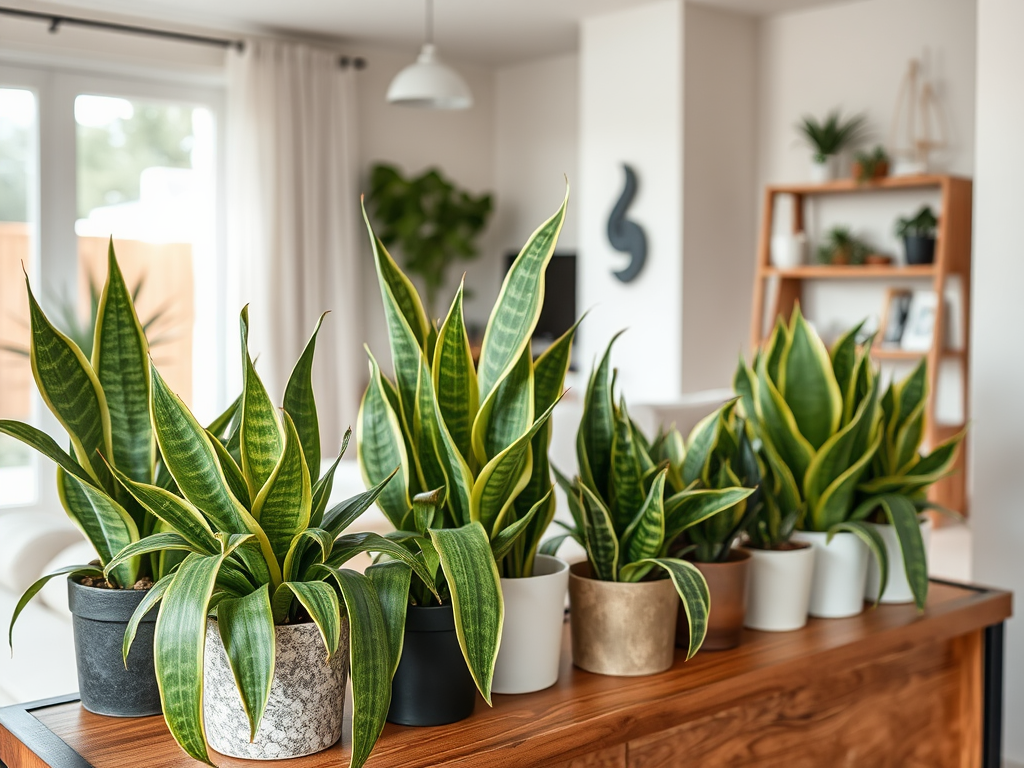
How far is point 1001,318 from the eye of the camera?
2.27 m

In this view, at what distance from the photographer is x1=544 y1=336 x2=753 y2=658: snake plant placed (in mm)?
1107

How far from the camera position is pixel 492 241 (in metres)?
6.20

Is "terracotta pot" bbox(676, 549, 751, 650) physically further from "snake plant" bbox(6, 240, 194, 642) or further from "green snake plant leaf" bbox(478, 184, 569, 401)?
"snake plant" bbox(6, 240, 194, 642)

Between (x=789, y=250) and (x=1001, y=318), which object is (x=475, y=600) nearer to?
(x=1001, y=318)

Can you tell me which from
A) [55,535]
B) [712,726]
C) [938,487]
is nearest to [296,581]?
[712,726]

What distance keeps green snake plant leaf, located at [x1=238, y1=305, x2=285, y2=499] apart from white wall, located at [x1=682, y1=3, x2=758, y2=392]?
4003 millimetres

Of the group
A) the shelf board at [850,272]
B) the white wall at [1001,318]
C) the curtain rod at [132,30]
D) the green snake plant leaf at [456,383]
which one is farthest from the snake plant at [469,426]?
the curtain rod at [132,30]

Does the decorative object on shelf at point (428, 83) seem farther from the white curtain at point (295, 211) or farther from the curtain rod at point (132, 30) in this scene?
the curtain rod at point (132, 30)

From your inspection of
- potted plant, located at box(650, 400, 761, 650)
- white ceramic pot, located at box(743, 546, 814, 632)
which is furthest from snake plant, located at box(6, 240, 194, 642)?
white ceramic pot, located at box(743, 546, 814, 632)

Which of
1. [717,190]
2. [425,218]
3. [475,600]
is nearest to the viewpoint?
[475,600]

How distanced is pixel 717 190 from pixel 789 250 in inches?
21.0

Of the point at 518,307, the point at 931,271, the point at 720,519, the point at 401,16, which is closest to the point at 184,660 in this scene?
the point at 518,307

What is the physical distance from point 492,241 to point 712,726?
5.17 metres

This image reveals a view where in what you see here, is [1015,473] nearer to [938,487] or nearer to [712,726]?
[712,726]
